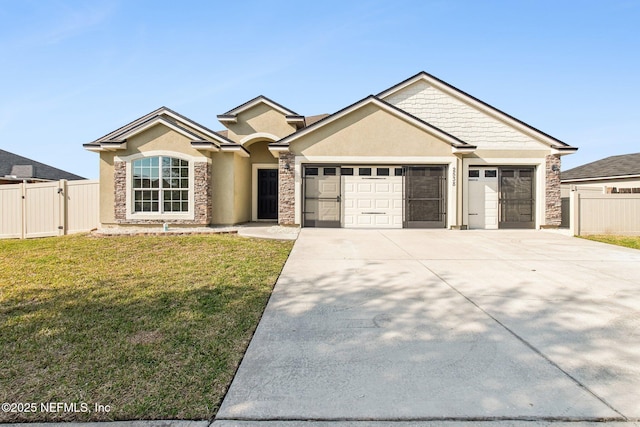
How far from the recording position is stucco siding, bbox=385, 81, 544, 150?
14.1 metres

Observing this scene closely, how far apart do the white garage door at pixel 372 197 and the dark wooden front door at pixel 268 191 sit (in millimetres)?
4414

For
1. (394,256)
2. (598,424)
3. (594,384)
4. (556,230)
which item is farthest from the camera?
(556,230)

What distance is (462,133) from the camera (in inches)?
575

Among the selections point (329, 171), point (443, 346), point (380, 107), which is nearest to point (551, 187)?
point (380, 107)

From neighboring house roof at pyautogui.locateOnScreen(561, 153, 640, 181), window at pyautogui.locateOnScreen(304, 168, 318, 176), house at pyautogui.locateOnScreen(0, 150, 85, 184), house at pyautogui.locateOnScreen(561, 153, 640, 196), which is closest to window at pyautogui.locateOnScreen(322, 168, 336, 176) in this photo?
window at pyautogui.locateOnScreen(304, 168, 318, 176)

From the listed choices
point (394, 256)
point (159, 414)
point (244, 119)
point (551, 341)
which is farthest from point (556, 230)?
point (159, 414)

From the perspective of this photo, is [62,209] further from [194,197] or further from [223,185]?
[223,185]

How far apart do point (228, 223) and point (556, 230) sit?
13054 mm

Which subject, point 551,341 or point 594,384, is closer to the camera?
point 594,384

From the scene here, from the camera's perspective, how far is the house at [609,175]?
18.9 m

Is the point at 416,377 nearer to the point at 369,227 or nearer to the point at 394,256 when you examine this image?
the point at 394,256

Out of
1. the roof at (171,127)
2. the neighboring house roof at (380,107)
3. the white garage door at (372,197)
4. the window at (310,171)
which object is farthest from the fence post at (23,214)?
the white garage door at (372,197)

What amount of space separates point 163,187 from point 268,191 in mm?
5053

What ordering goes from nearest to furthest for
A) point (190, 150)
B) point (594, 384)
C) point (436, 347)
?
point (594, 384) < point (436, 347) < point (190, 150)
